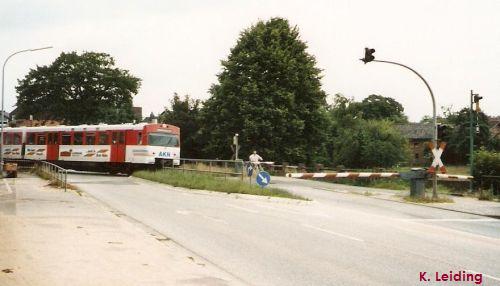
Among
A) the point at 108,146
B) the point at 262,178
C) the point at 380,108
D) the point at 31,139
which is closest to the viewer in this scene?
the point at 262,178

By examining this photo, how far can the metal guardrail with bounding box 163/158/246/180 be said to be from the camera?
87.3 feet

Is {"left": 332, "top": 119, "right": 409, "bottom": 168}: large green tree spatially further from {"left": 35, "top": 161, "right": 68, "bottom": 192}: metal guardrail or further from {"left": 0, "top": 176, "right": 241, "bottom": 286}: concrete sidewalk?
{"left": 0, "top": 176, "right": 241, "bottom": 286}: concrete sidewalk

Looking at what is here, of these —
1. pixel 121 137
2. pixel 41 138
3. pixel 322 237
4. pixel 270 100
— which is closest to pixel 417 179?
pixel 322 237

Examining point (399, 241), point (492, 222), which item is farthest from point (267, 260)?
point (492, 222)

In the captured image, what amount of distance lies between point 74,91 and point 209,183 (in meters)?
52.3

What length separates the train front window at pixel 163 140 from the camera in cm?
3391

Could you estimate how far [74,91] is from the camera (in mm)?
71938

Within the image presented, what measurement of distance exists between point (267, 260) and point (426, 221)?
7.90 meters

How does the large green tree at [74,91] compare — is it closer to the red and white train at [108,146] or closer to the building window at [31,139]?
the building window at [31,139]

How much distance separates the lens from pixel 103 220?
13172 mm

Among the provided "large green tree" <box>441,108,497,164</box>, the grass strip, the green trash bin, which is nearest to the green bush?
the green trash bin

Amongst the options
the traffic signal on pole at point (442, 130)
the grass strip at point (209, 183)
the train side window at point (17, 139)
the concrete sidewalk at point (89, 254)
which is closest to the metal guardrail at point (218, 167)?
the grass strip at point (209, 183)

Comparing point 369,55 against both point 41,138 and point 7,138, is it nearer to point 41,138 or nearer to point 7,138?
point 41,138

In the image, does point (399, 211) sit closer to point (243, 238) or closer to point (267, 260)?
point (243, 238)
